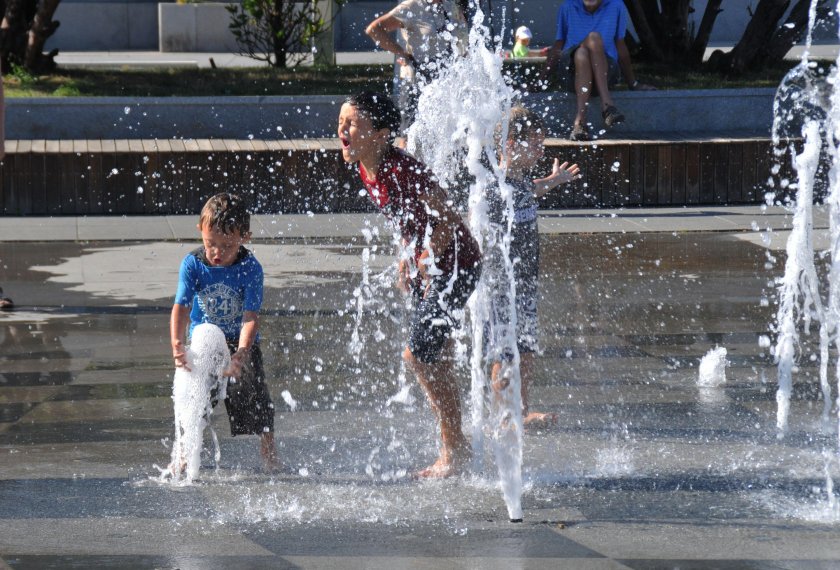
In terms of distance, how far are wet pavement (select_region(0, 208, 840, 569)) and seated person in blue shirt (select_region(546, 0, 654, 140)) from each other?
282 centimetres

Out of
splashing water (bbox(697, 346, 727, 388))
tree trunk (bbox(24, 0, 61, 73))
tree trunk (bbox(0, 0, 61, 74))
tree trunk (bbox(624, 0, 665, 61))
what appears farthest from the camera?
tree trunk (bbox(624, 0, 665, 61))

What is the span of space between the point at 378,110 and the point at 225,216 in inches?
26.4

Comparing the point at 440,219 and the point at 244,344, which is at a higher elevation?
the point at 440,219

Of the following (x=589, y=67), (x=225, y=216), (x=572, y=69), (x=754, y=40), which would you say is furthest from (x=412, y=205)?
(x=754, y=40)

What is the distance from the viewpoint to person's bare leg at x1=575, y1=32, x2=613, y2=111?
1195 cm

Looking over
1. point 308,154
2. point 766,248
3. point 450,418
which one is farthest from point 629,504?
point 308,154

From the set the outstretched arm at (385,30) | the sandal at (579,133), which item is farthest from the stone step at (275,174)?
the outstretched arm at (385,30)

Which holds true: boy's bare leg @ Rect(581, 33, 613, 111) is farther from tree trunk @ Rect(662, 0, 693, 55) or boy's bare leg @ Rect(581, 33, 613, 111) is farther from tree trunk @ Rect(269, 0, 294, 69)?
tree trunk @ Rect(269, 0, 294, 69)

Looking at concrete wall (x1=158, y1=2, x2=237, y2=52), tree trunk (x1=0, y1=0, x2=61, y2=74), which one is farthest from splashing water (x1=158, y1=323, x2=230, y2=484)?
concrete wall (x1=158, y1=2, x2=237, y2=52)

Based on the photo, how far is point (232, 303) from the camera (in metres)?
4.95

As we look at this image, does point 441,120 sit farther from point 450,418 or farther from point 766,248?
point 450,418

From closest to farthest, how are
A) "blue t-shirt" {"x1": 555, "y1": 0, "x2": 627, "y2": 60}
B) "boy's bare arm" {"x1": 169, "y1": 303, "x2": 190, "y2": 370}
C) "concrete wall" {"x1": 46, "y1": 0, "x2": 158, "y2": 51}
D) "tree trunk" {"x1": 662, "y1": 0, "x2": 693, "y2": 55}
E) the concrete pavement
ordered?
"boy's bare arm" {"x1": 169, "y1": 303, "x2": 190, "y2": 370}, the concrete pavement, "blue t-shirt" {"x1": 555, "y1": 0, "x2": 627, "y2": 60}, "tree trunk" {"x1": 662, "y1": 0, "x2": 693, "y2": 55}, "concrete wall" {"x1": 46, "y1": 0, "x2": 158, "y2": 51}

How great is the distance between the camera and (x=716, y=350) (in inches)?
271

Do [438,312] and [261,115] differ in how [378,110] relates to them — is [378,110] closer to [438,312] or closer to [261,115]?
[438,312]
